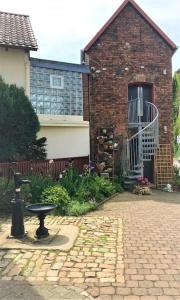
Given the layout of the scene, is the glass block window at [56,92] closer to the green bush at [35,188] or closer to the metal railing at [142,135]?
the metal railing at [142,135]

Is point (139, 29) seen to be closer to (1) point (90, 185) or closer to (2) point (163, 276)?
(1) point (90, 185)

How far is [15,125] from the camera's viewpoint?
33.5 ft

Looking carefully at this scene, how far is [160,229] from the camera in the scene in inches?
279

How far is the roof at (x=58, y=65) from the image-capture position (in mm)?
12742

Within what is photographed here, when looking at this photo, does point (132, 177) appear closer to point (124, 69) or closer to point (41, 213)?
point (124, 69)

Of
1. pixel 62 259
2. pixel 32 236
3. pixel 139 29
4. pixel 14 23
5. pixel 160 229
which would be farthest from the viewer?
pixel 139 29

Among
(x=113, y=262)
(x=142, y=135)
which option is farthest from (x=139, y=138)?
(x=113, y=262)

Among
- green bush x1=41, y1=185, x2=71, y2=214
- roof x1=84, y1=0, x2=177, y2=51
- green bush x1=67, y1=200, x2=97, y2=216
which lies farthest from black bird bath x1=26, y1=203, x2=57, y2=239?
roof x1=84, y1=0, x2=177, y2=51

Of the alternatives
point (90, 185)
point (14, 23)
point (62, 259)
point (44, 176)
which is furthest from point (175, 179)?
point (62, 259)

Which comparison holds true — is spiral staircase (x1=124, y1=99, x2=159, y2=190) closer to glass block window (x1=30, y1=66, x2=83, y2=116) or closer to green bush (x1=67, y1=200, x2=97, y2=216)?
glass block window (x1=30, y1=66, x2=83, y2=116)

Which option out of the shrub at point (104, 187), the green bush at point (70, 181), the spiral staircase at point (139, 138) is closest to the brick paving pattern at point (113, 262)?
the green bush at point (70, 181)

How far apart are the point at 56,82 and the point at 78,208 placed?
6540 millimetres

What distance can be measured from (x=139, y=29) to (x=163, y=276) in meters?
12.6

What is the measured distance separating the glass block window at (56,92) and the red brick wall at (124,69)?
0.58 meters
